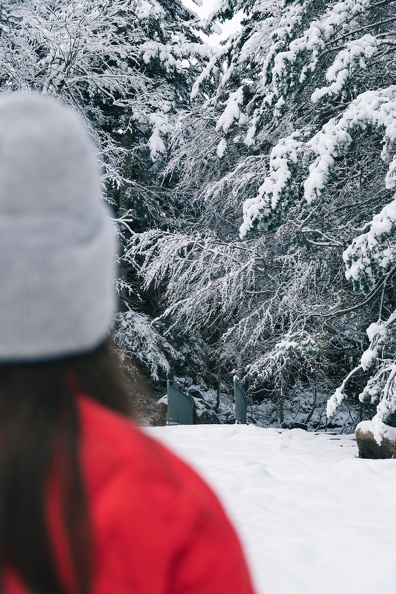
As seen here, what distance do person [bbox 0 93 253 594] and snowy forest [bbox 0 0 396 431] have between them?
6.13m

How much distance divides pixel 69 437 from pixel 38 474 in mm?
56

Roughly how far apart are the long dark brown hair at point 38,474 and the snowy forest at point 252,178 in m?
6.21

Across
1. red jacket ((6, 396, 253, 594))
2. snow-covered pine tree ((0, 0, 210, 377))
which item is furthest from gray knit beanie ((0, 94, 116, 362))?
snow-covered pine tree ((0, 0, 210, 377))

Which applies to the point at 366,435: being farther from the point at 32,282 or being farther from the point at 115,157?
the point at 115,157

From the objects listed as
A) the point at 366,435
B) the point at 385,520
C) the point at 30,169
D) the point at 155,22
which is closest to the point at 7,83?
the point at 155,22

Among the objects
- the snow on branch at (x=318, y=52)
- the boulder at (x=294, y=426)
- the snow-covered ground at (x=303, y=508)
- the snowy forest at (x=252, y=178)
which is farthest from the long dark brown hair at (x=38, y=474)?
the boulder at (x=294, y=426)

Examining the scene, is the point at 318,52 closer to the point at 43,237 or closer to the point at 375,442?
the point at 375,442

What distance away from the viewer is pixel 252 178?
1066 cm

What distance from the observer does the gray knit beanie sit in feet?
2.67

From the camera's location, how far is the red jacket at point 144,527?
75 centimetres

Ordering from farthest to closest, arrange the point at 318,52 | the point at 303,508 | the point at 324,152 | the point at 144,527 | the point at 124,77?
the point at 124,77 < the point at 318,52 < the point at 324,152 < the point at 303,508 < the point at 144,527

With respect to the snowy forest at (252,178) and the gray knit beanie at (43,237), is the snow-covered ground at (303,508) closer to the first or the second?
the gray knit beanie at (43,237)

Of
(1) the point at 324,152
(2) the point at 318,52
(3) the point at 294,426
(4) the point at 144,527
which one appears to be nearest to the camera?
(4) the point at 144,527

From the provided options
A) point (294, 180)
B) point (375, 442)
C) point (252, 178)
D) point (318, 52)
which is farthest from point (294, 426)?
point (318, 52)
